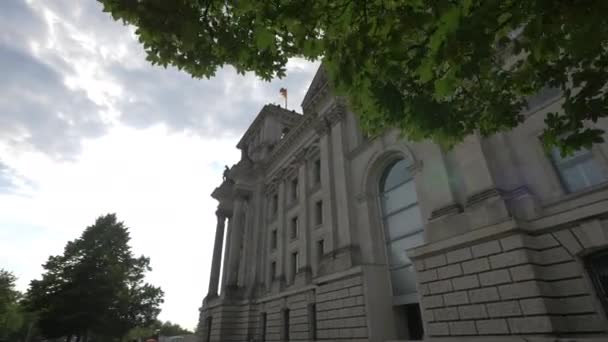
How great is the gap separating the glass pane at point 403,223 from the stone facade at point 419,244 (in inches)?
7.0

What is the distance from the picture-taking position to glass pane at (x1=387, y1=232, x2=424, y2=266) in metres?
15.9

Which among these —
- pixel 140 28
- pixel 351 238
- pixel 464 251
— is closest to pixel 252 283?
pixel 351 238

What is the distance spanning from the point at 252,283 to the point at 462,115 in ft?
89.9

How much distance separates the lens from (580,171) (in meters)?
10.5

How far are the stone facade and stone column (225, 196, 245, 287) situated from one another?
0.50ft

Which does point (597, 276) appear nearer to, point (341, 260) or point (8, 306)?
point (341, 260)

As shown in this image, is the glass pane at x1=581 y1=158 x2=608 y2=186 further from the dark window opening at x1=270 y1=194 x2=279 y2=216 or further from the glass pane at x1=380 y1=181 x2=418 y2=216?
the dark window opening at x1=270 y1=194 x2=279 y2=216

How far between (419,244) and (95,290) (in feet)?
125

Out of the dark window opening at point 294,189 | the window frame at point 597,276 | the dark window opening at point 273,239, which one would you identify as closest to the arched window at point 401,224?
the window frame at point 597,276

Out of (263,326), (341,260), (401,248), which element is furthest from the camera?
(263,326)

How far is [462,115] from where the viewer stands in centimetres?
587

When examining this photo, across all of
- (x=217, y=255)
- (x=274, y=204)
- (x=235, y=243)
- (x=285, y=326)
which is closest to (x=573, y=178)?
(x=285, y=326)

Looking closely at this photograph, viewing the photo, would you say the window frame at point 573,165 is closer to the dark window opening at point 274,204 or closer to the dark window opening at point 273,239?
the dark window opening at point 273,239

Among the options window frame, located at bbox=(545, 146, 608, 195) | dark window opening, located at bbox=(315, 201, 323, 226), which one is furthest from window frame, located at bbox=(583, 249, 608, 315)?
dark window opening, located at bbox=(315, 201, 323, 226)
